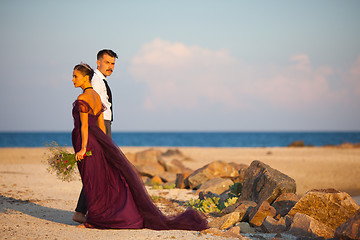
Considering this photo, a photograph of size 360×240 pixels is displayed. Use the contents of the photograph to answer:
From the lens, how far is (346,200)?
561 cm

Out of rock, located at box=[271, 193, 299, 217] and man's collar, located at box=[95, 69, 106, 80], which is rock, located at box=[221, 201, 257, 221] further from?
man's collar, located at box=[95, 69, 106, 80]

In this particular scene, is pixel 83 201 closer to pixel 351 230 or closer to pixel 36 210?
pixel 36 210

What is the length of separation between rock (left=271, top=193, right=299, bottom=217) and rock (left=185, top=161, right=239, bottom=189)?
4454 millimetres

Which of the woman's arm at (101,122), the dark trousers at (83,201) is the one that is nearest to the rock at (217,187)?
the dark trousers at (83,201)

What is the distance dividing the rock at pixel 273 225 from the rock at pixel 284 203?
0.60 m

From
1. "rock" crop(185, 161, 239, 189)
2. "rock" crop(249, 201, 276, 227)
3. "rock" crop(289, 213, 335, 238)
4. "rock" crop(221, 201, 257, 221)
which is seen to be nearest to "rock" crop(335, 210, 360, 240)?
"rock" crop(289, 213, 335, 238)

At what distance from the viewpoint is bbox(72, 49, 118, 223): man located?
5.82 meters

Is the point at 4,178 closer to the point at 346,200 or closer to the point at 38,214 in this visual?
the point at 38,214

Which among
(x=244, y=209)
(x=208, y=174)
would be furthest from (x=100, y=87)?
(x=208, y=174)

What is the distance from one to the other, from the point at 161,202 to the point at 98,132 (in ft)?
12.5

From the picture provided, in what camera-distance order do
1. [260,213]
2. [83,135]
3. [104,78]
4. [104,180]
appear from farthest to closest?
1. [260,213]
2. [104,78]
3. [104,180]
4. [83,135]

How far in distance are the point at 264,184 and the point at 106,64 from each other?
3.56 metres

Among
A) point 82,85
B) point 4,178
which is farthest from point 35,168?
point 82,85

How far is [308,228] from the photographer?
5.22 meters
